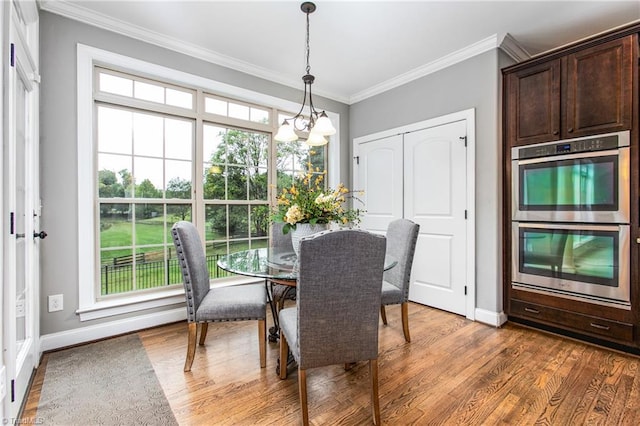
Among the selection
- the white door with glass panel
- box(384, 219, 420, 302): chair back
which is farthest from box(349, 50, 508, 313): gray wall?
the white door with glass panel

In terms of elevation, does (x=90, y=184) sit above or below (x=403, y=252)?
above

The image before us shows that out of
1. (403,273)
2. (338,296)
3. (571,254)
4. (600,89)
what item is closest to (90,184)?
(338,296)

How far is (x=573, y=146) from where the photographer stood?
241cm

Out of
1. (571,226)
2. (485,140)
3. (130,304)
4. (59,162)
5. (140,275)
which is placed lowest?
(130,304)

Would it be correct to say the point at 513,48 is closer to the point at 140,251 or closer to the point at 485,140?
the point at 485,140

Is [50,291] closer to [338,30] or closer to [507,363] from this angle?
[338,30]

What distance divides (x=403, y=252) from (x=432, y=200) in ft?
3.58

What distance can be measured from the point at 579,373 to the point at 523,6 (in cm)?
270

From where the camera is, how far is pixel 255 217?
11.4 feet

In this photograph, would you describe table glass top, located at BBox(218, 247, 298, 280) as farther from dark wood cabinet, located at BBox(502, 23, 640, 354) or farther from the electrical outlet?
dark wood cabinet, located at BBox(502, 23, 640, 354)

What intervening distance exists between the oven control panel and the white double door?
20.0 inches

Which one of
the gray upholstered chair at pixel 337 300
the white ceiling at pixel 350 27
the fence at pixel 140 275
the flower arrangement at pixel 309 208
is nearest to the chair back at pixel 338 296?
the gray upholstered chair at pixel 337 300

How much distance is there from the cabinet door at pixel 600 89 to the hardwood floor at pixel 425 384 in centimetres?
173

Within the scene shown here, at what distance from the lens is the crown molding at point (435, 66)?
2.80 metres
